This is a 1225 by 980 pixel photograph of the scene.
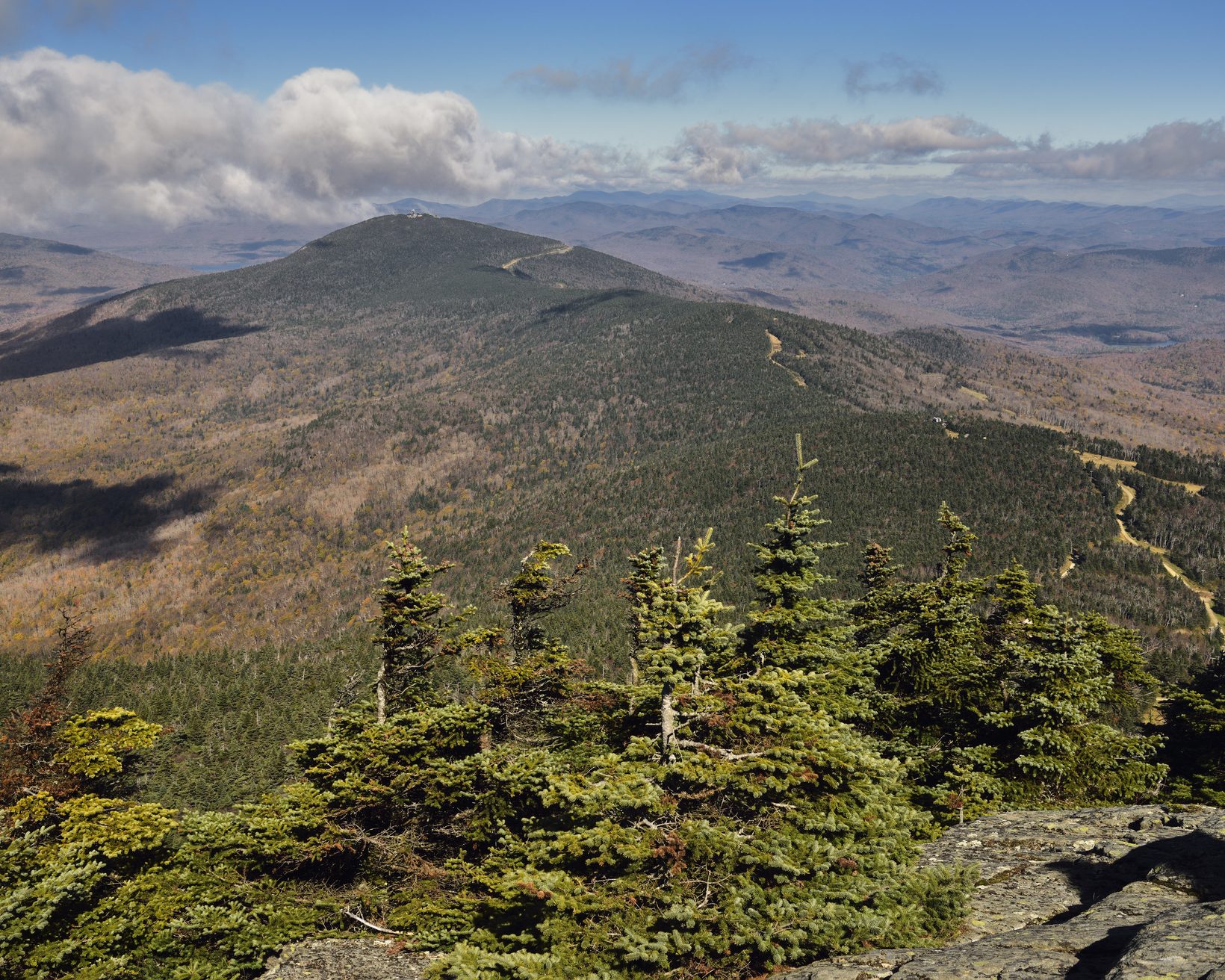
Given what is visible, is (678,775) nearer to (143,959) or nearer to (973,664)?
(143,959)

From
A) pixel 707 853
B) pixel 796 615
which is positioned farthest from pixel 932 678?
pixel 707 853

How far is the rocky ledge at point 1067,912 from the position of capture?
13453 mm

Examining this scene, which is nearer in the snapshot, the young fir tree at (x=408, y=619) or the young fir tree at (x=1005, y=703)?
the young fir tree at (x=1005, y=703)

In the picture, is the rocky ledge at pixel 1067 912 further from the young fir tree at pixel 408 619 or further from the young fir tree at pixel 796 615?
the young fir tree at pixel 408 619

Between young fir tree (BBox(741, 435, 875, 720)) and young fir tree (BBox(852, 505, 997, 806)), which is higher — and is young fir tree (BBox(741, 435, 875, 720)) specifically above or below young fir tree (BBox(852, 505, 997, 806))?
above

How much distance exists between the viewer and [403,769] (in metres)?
28.4

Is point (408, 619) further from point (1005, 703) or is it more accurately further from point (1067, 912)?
point (1005, 703)

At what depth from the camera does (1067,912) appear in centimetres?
1991

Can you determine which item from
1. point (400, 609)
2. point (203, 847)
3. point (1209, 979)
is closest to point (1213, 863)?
point (1209, 979)

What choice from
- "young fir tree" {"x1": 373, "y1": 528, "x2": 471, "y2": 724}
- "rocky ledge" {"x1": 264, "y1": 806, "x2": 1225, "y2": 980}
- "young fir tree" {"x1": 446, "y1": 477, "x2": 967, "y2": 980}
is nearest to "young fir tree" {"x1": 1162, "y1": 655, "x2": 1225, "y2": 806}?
"rocky ledge" {"x1": 264, "y1": 806, "x2": 1225, "y2": 980}

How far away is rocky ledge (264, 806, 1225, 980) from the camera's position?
44.1ft

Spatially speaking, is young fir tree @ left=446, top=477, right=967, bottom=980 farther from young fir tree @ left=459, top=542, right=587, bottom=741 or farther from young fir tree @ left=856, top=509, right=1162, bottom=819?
young fir tree @ left=856, top=509, right=1162, bottom=819

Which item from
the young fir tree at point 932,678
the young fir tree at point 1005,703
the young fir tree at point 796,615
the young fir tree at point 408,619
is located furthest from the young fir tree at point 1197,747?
the young fir tree at point 408,619

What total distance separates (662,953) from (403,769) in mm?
16637
